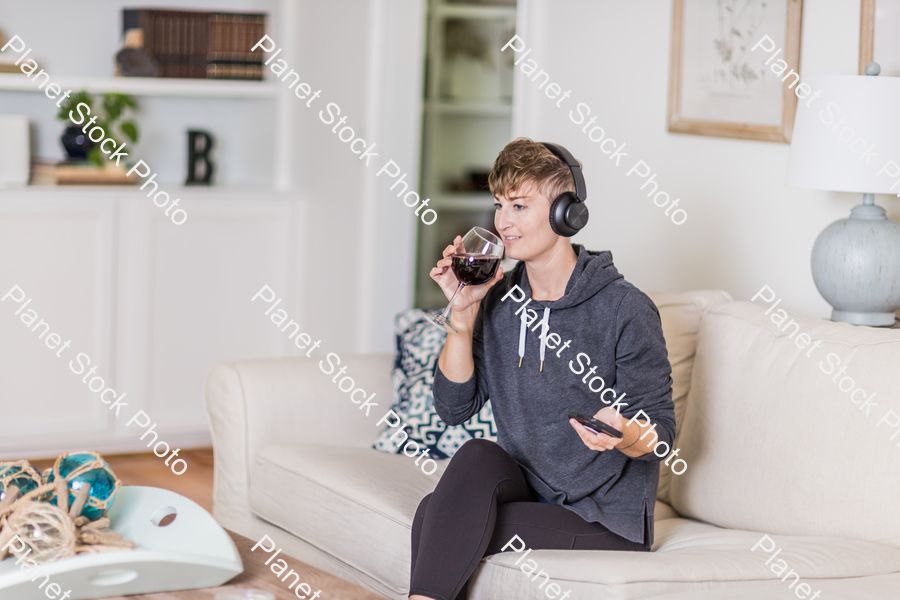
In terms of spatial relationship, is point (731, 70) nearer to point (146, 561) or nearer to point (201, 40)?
point (146, 561)

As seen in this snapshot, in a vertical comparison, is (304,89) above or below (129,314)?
above

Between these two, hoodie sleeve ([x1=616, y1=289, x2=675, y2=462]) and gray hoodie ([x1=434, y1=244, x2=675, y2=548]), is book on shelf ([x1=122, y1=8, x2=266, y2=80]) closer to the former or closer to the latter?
gray hoodie ([x1=434, y1=244, x2=675, y2=548])

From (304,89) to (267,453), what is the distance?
187 centimetres

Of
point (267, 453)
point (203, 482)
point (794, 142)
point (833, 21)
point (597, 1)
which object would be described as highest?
point (597, 1)

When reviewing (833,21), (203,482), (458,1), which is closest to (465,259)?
(833,21)

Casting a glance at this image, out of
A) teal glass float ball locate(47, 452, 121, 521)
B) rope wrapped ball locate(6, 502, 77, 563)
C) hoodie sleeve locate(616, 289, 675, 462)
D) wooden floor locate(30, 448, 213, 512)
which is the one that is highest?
hoodie sleeve locate(616, 289, 675, 462)

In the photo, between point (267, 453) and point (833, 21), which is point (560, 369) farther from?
point (833, 21)

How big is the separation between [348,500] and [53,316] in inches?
69.2

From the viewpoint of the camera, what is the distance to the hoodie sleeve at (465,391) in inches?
71.5

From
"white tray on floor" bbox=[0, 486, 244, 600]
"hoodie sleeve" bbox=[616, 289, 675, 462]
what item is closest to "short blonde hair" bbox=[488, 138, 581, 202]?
"hoodie sleeve" bbox=[616, 289, 675, 462]

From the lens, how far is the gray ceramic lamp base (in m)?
1.93

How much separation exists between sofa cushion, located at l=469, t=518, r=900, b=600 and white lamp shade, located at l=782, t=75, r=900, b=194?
683 mm

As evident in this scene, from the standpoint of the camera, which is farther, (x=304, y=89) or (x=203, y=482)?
(x=304, y=89)

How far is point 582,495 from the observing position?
1.74m
